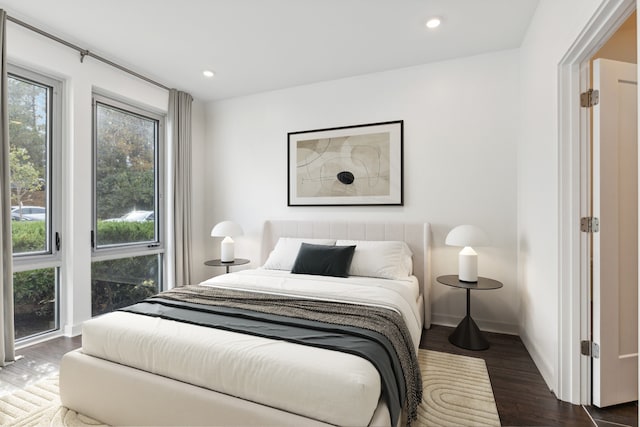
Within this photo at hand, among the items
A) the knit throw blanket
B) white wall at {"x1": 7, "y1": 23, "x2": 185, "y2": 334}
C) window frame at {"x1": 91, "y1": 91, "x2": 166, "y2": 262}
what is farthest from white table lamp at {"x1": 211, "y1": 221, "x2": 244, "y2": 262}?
the knit throw blanket

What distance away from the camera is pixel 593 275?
1.86m

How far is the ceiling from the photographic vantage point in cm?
236

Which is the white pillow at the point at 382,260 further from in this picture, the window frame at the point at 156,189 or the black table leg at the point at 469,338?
the window frame at the point at 156,189

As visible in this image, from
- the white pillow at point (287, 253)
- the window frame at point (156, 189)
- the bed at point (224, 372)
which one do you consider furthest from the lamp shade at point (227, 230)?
the bed at point (224, 372)

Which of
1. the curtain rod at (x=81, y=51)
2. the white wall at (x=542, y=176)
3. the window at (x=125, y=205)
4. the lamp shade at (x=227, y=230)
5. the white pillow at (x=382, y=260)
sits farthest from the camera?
the lamp shade at (x=227, y=230)

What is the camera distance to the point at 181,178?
12.9 feet

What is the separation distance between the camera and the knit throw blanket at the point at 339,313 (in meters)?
1.66

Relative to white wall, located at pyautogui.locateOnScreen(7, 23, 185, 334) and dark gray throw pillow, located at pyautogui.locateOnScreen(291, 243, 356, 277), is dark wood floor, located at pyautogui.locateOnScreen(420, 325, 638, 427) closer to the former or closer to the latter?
dark gray throw pillow, located at pyautogui.locateOnScreen(291, 243, 356, 277)

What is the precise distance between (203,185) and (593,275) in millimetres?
4237

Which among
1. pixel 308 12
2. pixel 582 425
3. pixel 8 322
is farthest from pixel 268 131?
pixel 582 425

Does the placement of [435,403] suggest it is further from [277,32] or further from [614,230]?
[277,32]

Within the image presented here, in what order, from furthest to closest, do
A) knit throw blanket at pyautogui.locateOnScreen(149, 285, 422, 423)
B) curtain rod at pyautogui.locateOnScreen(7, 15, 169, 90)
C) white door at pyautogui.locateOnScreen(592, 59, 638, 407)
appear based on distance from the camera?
curtain rod at pyautogui.locateOnScreen(7, 15, 169, 90) → white door at pyautogui.locateOnScreen(592, 59, 638, 407) → knit throw blanket at pyautogui.locateOnScreen(149, 285, 422, 423)

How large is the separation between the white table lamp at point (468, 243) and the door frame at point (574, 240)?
0.78 metres

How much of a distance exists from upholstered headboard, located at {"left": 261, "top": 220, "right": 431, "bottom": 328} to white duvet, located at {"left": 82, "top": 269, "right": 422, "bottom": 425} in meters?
1.17
